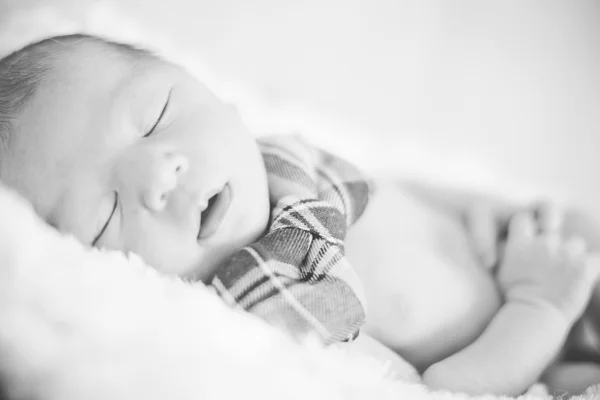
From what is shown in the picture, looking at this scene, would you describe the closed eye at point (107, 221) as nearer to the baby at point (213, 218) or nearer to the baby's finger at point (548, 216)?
the baby at point (213, 218)

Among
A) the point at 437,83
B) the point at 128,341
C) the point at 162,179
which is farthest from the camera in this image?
the point at 437,83

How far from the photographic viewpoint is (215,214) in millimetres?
624

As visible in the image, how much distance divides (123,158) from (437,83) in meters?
0.77

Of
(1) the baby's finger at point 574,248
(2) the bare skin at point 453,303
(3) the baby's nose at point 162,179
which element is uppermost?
(3) the baby's nose at point 162,179

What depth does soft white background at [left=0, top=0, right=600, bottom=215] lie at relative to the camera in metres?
1.04

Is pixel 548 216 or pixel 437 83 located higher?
pixel 437 83

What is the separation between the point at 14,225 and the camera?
0.49m

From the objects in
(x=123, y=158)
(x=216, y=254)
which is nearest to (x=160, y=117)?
(x=123, y=158)

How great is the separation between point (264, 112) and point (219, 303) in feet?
1.92

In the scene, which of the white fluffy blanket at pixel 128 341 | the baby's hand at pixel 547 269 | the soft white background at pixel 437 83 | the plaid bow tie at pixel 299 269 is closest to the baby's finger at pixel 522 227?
the baby's hand at pixel 547 269

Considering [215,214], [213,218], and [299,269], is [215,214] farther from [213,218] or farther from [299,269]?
[299,269]

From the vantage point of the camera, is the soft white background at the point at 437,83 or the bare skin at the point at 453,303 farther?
the soft white background at the point at 437,83

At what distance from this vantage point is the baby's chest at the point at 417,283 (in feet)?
2.45

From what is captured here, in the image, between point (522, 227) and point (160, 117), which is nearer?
point (160, 117)
